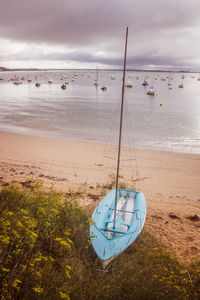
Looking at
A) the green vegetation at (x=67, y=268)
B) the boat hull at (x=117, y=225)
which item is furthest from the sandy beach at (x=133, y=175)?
the green vegetation at (x=67, y=268)

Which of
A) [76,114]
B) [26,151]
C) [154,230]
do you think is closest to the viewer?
[154,230]

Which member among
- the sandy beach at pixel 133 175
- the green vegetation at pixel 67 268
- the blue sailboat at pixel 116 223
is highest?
the green vegetation at pixel 67 268

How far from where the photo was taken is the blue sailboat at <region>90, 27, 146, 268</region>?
5.39 m

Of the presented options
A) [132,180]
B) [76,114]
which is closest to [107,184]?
[132,180]

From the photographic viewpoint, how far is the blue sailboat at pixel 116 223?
5.39 metres

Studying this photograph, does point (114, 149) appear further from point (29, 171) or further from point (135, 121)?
point (135, 121)

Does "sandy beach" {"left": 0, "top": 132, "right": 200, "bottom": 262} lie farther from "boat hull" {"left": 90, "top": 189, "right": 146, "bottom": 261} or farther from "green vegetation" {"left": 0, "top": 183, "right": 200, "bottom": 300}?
"green vegetation" {"left": 0, "top": 183, "right": 200, "bottom": 300}

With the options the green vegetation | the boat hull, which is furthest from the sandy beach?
the green vegetation

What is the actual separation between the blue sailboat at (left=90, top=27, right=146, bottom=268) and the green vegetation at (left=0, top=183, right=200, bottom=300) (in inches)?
11.0

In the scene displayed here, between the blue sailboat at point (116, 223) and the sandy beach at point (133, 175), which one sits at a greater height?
the blue sailboat at point (116, 223)

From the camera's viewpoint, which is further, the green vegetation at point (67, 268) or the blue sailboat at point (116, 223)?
the blue sailboat at point (116, 223)

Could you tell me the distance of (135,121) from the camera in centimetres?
3022

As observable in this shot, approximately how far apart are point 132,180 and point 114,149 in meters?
6.54

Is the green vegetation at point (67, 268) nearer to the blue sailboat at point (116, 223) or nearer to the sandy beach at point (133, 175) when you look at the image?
the blue sailboat at point (116, 223)
